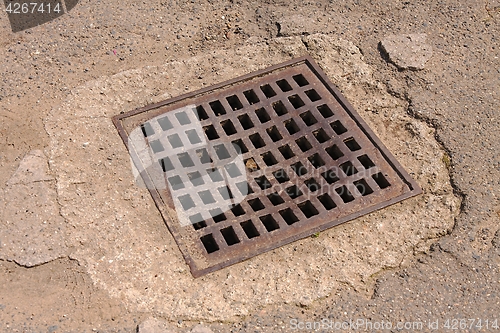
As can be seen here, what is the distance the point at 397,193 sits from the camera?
2555 mm

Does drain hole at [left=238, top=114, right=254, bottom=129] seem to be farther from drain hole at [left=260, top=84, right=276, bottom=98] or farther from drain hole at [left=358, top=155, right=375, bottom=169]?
drain hole at [left=358, top=155, right=375, bottom=169]

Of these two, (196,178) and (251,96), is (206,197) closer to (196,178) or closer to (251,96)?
(196,178)

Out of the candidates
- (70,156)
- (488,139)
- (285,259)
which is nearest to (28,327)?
(70,156)

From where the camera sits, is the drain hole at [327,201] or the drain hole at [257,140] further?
the drain hole at [257,140]

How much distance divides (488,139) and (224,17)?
1529mm

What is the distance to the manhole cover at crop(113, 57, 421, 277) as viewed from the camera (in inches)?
96.3

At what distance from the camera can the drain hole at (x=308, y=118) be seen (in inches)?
111

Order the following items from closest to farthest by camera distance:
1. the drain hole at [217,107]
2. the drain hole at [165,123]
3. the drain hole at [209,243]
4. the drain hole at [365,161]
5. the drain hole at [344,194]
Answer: the drain hole at [209,243] → the drain hole at [344,194] → the drain hole at [365,161] → the drain hole at [165,123] → the drain hole at [217,107]

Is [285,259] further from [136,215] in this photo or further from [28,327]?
[28,327]

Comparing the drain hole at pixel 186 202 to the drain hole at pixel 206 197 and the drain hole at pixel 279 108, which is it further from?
the drain hole at pixel 279 108

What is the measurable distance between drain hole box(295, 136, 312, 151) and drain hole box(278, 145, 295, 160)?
0.06 m

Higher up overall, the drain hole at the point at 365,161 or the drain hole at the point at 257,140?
the drain hole at the point at 365,161

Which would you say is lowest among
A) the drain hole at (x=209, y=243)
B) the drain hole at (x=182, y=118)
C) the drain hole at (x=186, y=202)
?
the drain hole at (x=209, y=243)

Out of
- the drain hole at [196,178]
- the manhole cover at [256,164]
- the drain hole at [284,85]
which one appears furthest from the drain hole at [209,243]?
the drain hole at [284,85]
